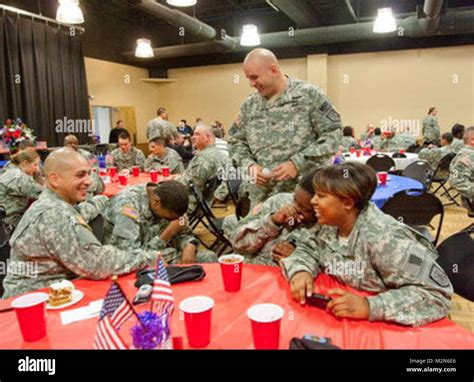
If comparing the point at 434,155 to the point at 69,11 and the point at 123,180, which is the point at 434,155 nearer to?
the point at 123,180

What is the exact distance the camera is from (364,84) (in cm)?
1126

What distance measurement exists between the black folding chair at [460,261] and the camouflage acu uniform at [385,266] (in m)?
0.38

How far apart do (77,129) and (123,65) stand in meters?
3.54

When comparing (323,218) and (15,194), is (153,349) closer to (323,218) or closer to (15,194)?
(323,218)

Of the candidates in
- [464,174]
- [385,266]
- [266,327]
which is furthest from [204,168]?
[266,327]

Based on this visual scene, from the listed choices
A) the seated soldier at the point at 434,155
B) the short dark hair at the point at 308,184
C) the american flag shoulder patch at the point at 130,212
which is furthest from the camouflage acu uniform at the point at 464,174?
the american flag shoulder patch at the point at 130,212

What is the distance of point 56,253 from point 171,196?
879 millimetres

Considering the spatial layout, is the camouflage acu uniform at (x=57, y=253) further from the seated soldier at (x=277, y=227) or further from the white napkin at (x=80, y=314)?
the seated soldier at (x=277, y=227)

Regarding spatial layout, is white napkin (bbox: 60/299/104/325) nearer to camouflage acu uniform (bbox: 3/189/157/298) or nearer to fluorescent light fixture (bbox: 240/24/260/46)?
camouflage acu uniform (bbox: 3/189/157/298)

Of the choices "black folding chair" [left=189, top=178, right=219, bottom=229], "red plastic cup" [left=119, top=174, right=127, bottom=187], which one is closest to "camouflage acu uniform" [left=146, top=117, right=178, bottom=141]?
"red plastic cup" [left=119, top=174, right=127, bottom=187]

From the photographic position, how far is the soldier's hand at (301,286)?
141 cm

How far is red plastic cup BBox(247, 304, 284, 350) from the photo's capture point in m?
1.07
